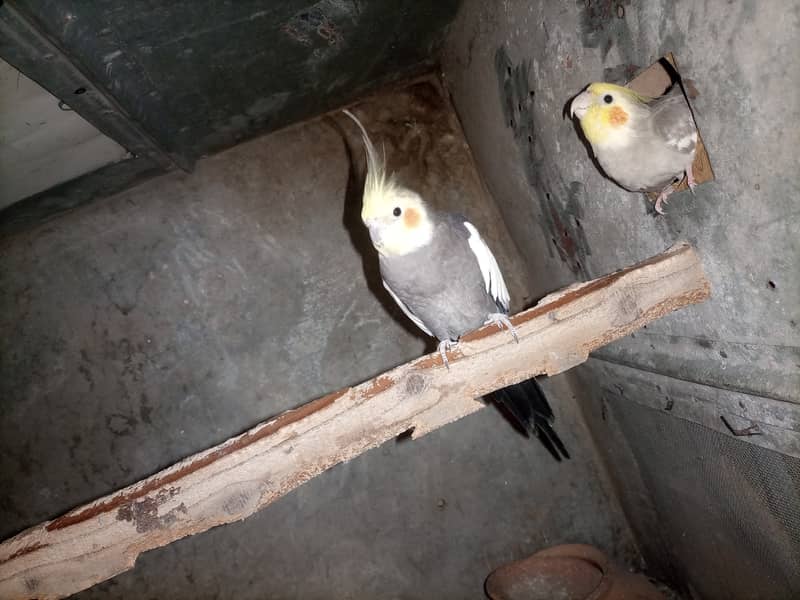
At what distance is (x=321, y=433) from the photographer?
1.21 m

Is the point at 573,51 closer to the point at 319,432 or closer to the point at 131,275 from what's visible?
the point at 319,432

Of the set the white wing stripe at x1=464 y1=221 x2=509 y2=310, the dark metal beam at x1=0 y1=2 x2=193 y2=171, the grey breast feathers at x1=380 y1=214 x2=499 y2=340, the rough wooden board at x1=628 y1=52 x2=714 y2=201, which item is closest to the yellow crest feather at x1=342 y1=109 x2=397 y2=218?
the grey breast feathers at x1=380 y1=214 x2=499 y2=340

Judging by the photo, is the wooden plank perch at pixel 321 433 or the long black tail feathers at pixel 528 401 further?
the long black tail feathers at pixel 528 401

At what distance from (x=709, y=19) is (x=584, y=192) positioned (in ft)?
2.62

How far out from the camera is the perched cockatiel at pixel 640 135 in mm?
1268

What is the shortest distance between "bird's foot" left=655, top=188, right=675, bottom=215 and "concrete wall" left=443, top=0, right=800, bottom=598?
0.02 meters

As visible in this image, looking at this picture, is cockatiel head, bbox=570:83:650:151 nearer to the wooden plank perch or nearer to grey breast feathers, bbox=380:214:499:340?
the wooden plank perch

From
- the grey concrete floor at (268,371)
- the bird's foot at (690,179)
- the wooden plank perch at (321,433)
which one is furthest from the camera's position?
the grey concrete floor at (268,371)

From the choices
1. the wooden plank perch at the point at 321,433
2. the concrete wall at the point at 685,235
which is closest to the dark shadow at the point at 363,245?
the concrete wall at the point at 685,235

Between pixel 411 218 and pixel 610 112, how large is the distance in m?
0.73

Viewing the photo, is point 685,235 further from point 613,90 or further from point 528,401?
point 528,401

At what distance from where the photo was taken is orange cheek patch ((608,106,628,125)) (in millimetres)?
1359

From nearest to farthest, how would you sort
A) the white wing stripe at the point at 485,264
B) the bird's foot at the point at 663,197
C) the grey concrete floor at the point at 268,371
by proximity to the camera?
1. the bird's foot at the point at 663,197
2. the white wing stripe at the point at 485,264
3. the grey concrete floor at the point at 268,371

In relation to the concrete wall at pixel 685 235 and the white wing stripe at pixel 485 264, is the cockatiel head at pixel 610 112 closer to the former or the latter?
the concrete wall at pixel 685 235
